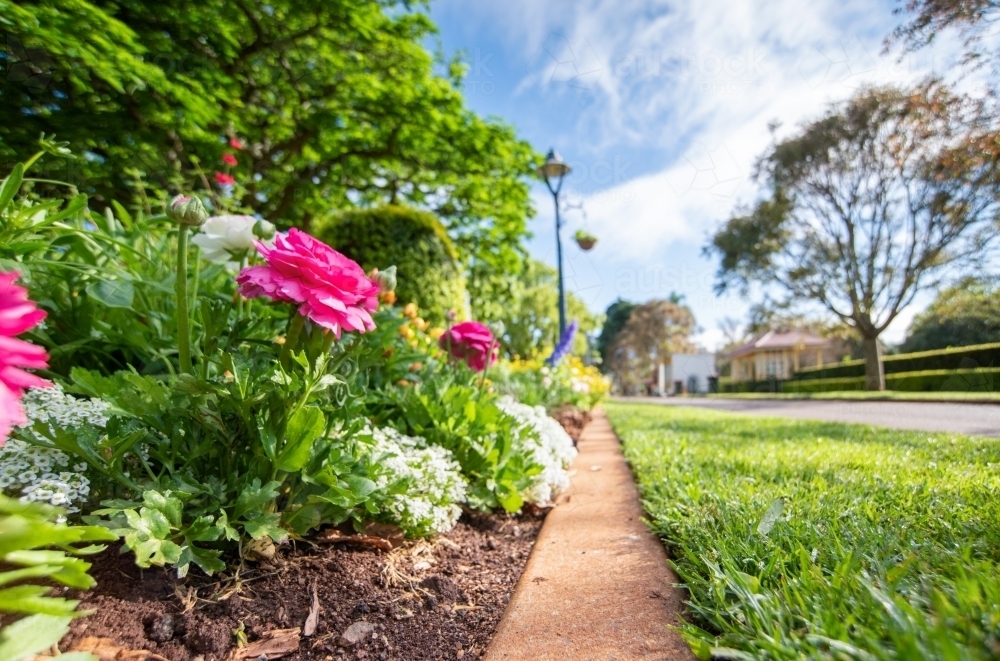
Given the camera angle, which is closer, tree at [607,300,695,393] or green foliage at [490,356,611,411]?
green foliage at [490,356,611,411]

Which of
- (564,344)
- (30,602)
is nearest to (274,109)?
(564,344)

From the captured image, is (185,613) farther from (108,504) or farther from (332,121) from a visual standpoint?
(332,121)

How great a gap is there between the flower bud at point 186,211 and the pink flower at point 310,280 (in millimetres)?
172

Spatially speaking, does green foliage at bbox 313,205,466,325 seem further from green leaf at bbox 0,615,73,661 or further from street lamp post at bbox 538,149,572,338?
green leaf at bbox 0,615,73,661

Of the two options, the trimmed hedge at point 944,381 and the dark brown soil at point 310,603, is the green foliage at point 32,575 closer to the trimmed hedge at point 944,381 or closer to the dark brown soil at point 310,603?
the dark brown soil at point 310,603

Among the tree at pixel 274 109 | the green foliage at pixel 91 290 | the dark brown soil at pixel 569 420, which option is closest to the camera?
the green foliage at pixel 91 290

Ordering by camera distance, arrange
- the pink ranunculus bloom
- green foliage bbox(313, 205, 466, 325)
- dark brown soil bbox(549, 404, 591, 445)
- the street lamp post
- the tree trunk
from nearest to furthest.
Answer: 1. the pink ranunculus bloom
2. dark brown soil bbox(549, 404, 591, 445)
3. green foliage bbox(313, 205, 466, 325)
4. the street lamp post
5. the tree trunk

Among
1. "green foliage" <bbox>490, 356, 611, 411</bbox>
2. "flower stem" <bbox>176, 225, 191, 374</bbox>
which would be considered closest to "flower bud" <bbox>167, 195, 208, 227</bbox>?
"flower stem" <bbox>176, 225, 191, 374</bbox>

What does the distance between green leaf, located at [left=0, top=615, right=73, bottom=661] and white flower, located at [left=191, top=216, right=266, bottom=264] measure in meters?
0.84

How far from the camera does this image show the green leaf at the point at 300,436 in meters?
0.86

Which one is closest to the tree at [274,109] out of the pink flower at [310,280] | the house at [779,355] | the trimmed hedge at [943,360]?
the pink flower at [310,280]

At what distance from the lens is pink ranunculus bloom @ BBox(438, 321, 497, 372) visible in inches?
79.7

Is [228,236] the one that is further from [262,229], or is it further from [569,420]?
[569,420]

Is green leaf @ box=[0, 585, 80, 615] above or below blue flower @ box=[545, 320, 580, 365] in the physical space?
below
